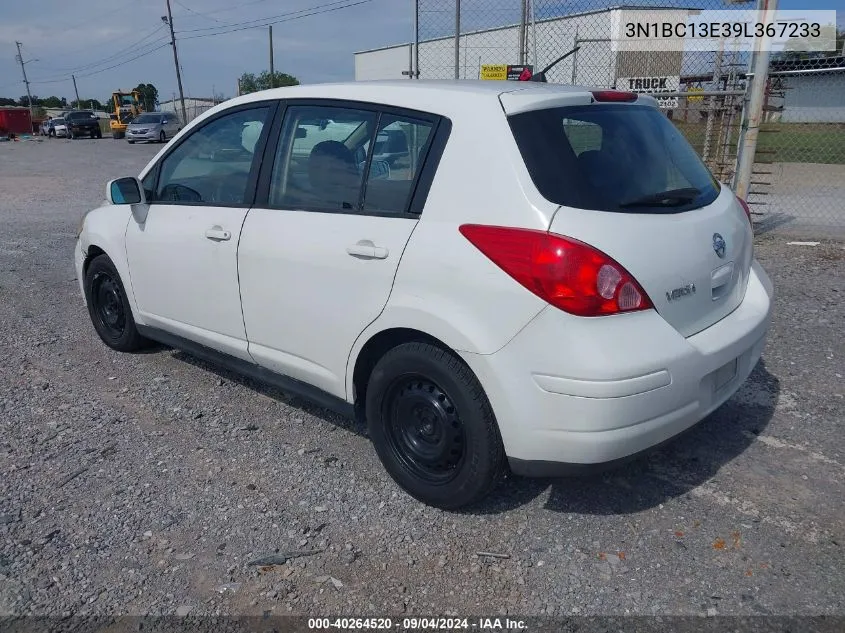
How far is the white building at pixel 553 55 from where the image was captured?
12211 millimetres

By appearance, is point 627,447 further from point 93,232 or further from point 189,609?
point 93,232

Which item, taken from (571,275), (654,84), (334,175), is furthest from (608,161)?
(654,84)

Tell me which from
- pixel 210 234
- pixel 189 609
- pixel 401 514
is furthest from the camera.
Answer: pixel 210 234

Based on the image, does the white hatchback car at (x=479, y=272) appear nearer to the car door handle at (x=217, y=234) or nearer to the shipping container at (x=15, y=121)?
the car door handle at (x=217, y=234)

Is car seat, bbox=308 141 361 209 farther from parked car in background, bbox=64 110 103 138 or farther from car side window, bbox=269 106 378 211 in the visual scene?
parked car in background, bbox=64 110 103 138

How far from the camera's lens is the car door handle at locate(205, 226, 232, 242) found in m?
3.66

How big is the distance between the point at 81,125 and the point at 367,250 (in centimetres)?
4602

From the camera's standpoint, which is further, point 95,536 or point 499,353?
point 95,536

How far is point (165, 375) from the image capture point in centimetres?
461

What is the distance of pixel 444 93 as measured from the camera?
296cm

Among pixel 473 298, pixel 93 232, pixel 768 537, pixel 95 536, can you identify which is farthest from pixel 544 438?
pixel 93 232

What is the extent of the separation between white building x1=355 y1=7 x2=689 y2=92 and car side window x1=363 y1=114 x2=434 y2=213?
6.43 metres

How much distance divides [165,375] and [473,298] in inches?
110

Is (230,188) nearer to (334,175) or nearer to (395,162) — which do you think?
(334,175)
